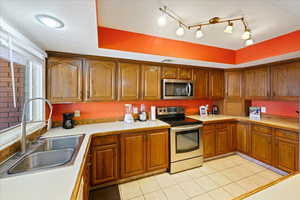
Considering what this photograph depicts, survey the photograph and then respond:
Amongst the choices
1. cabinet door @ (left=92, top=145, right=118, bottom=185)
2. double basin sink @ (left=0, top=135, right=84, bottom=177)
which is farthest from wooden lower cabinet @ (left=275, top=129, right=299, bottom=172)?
double basin sink @ (left=0, top=135, right=84, bottom=177)

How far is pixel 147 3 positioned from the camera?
4.49 feet

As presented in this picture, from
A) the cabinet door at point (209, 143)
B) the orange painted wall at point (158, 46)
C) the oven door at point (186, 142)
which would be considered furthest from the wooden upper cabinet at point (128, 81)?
the cabinet door at point (209, 143)

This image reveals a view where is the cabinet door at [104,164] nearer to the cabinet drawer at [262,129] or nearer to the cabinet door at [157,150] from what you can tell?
the cabinet door at [157,150]

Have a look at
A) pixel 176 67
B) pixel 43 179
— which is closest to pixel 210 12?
pixel 176 67

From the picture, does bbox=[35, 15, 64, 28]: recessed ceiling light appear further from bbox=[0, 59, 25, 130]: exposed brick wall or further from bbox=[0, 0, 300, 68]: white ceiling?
bbox=[0, 59, 25, 130]: exposed brick wall

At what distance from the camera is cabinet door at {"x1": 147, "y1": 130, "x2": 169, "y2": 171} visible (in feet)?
6.95

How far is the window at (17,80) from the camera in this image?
1.17 metres

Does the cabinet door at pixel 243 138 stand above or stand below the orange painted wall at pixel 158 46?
below

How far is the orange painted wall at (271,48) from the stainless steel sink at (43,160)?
10.7 feet

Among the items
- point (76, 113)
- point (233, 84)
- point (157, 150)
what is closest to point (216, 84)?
point (233, 84)

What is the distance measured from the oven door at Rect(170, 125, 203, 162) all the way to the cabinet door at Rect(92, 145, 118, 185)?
38.8 inches

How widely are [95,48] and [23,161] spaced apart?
148 cm

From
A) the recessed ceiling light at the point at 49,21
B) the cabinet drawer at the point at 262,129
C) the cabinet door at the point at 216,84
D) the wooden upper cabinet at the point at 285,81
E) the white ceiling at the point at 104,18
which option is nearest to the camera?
the white ceiling at the point at 104,18

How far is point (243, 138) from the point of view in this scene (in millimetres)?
2758
